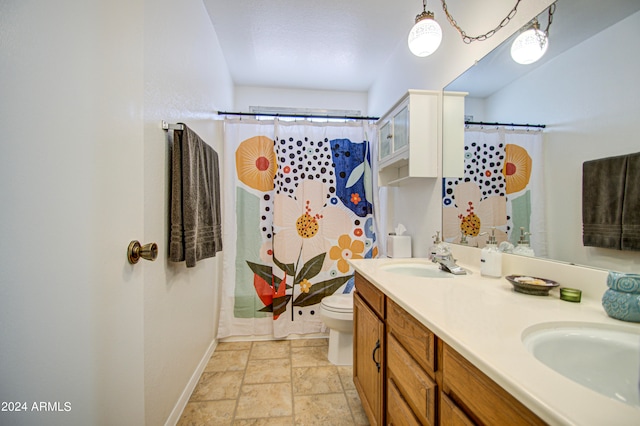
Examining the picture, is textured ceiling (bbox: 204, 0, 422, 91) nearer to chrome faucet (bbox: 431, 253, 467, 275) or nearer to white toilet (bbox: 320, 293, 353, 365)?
chrome faucet (bbox: 431, 253, 467, 275)

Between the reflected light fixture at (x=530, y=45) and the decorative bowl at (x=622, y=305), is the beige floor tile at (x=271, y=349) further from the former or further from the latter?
the reflected light fixture at (x=530, y=45)

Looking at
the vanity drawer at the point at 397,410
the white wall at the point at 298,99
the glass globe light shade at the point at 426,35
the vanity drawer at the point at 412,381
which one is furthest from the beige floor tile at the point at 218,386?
the white wall at the point at 298,99

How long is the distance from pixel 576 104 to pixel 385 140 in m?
1.28

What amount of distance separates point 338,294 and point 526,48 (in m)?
2.12

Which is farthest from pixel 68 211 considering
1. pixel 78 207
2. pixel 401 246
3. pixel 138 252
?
pixel 401 246

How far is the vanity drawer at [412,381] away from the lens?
716mm

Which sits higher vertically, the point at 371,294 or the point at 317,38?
the point at 317,38

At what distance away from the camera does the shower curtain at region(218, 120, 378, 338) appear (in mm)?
2328

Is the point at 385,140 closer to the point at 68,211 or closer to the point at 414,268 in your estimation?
the point at 414,268

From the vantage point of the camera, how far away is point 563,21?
93 centimetres

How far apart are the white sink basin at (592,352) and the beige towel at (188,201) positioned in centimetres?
143

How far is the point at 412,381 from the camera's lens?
2.70 ft

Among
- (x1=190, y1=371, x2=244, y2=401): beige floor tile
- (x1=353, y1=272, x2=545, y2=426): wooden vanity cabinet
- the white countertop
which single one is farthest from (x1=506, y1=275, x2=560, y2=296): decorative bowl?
(x1=190, y1=371, x2=244, y2=401): beige floor tile

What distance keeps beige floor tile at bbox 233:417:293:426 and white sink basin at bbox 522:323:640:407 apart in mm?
1377
